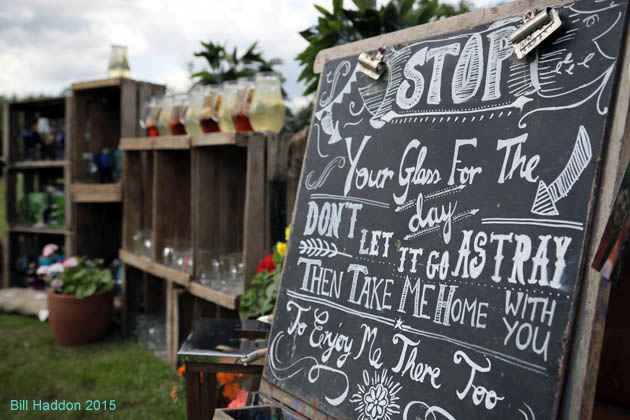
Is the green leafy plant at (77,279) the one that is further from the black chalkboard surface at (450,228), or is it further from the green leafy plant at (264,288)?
the black chalkboard surface at (450,228)

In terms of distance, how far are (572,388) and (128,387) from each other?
9.11ft

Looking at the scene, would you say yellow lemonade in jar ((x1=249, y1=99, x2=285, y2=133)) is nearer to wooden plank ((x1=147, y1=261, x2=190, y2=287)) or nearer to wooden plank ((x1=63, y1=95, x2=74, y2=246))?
wooden plank ((x1=147, y1=261, x2=190, y2=287))

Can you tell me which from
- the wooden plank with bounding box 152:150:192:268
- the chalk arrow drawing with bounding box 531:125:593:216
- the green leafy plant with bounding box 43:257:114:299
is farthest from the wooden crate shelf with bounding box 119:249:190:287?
the chalk arrow drawing with bounding box 531:125:593:216

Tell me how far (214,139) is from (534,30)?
6.60 ft

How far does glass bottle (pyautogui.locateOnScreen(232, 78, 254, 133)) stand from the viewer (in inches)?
118

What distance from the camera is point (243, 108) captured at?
118 inches

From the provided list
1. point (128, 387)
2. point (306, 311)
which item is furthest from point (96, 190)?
point (306, 311)

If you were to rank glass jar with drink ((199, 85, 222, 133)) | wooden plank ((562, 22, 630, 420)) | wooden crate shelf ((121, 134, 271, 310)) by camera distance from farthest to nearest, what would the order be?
1. glass jar with drink ((199, 85, 222, 133))
2. wooden crate shelf ((121, 134, 271, 310))
3. wooden plank ((562, 22, 630, 420))

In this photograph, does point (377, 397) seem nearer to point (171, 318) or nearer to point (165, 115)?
point (171, 318)

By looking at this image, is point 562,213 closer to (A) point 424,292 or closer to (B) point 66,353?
(A) point 424,292

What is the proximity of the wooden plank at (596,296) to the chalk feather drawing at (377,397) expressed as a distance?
0.38 m

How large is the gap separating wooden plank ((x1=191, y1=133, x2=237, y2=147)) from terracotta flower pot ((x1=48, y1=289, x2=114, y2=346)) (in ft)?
5.30

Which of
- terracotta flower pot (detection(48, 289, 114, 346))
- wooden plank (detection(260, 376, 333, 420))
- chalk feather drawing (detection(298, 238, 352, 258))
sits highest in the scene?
chalk feather drawing (detection(298, 238, 352, 258))

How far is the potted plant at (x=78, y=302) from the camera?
13.0 feet
